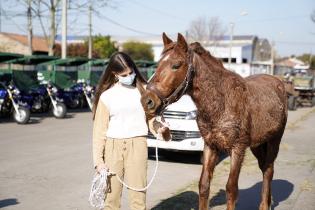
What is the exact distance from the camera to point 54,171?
8.27 metres

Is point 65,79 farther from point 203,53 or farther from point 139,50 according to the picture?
point 139,50

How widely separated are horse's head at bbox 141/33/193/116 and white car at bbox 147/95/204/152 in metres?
5.02

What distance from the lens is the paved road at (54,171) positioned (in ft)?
21.0

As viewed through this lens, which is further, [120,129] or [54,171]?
[54,171]

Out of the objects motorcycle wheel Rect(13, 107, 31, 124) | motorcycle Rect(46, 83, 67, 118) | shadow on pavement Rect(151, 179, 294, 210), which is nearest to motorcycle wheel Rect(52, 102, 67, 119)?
motorcycle Rect(46, 83, 67, 118)

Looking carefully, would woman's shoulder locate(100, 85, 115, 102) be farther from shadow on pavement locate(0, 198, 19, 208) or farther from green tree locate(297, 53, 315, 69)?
green tree locate(297, 53, 315, 69)

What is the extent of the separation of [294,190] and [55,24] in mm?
24341

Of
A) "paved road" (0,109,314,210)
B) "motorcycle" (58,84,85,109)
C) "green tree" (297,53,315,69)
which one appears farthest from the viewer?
"green tree" (297,53,315,69)

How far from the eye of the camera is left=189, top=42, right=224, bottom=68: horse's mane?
4.45 meters

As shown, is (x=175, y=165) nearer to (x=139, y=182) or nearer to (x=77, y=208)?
(x=77, y=208)

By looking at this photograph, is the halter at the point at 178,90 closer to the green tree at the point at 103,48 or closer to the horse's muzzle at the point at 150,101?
the horse's muzzle at the point at 150,101

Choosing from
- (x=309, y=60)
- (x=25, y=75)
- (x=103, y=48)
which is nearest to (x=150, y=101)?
(x=25, y=75)

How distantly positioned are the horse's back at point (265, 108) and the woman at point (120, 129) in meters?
1.23

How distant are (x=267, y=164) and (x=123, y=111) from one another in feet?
8.80
